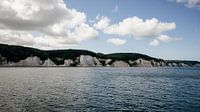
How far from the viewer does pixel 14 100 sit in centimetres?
4756

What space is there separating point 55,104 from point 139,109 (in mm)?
14355

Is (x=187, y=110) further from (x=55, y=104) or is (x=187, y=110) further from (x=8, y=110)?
(x=8, y=110)

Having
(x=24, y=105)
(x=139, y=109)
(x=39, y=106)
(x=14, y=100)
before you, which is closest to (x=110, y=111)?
(x=139, y=109)

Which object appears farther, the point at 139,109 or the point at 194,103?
the point at 194,103

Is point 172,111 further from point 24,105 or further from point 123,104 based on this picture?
point 24,105

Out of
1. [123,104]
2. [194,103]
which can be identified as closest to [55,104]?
[123,104]

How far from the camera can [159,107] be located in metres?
42.6

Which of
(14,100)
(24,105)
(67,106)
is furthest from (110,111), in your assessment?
(14,100)

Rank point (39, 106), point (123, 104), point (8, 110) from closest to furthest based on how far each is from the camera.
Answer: point (8, 110), point (39, 106), point (123, 104)

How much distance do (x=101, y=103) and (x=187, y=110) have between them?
583 inches

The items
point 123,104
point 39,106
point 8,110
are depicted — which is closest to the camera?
point 8,110

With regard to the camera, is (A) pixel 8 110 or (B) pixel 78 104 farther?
(B) pixel 78 104

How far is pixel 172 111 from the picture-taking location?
39688 millimetres

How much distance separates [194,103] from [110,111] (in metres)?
16.7
